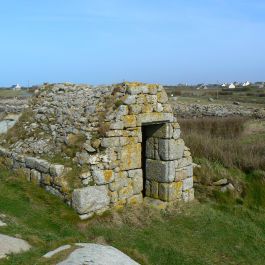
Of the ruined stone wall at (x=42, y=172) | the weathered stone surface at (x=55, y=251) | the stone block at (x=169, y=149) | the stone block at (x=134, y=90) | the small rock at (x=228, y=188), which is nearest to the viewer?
the weathered stone surface at (x=55, y=251)

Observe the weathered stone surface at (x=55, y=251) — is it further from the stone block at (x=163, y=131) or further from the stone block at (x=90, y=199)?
the stone block at (x=163, y=131)

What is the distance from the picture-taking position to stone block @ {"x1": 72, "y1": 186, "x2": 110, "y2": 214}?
8.38 m

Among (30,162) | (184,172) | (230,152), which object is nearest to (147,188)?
(184,172)

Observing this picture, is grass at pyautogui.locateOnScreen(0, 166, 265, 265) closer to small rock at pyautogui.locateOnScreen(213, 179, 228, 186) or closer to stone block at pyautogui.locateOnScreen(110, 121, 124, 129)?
small rock at pyautogui.locateOnScreen(213, 179, 228, 186)

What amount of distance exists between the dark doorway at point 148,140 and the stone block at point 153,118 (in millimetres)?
224

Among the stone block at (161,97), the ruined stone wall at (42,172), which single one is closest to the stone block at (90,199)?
the ruined stone wall at (42,172)

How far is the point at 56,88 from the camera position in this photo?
11039 millimetres

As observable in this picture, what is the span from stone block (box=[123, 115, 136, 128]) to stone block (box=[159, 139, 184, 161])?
3.11 ft

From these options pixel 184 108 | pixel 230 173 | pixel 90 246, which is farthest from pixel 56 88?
pixel 184 108

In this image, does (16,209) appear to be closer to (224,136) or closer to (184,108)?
(224,136)

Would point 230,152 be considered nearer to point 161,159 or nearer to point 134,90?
point 161,159

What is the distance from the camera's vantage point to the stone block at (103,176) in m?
8.69

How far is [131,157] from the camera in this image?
9.34 m

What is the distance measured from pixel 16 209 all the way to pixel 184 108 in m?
18.9
